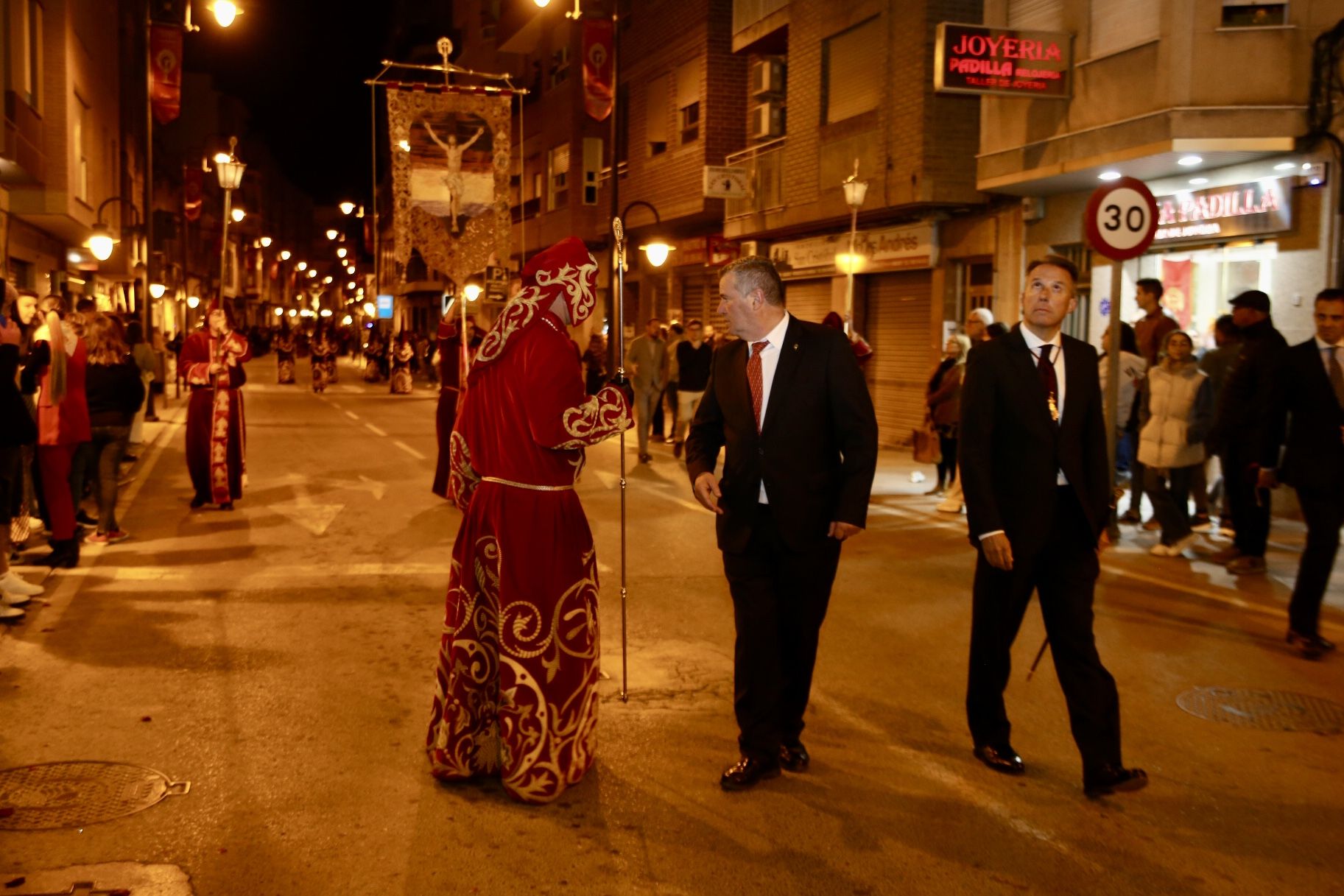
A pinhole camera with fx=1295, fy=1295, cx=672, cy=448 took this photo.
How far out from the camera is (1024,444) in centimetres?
494

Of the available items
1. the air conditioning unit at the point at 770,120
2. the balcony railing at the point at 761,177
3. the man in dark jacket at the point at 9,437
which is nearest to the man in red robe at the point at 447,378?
the man in dark jacket at the point at 9,437

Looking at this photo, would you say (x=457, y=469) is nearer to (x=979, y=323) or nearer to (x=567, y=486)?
(x=567, y=486)

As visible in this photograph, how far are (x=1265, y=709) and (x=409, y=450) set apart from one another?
14.5m

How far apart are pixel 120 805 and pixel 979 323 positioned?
9065 millimetres

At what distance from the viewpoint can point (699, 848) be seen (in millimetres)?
4418

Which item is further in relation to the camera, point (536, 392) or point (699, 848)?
point (536, 392)

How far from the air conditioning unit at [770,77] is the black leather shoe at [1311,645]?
18618 millimetres

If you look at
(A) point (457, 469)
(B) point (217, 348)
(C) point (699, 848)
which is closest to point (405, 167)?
(B) point (217, 348)

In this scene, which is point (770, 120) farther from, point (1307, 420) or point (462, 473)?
point (462, 473)

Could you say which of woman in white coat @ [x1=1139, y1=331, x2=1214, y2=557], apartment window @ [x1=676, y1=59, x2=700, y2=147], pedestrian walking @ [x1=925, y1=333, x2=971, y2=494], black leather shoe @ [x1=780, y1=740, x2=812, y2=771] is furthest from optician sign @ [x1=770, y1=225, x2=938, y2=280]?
black leather shoe @ [x1=780, y1=740, x2=812, y2=771]

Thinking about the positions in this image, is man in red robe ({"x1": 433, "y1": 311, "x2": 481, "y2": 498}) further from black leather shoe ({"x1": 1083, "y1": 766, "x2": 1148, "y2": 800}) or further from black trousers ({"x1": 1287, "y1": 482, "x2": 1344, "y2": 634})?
black leather shoe ({"x1": 1083, "y1": 766, "x2": 1148, "y2": 800})

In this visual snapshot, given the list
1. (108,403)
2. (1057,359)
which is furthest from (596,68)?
(1057,359)

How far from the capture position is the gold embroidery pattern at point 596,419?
4.77m

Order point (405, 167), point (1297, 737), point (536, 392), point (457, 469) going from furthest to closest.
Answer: point (405, 167), point (1297, 737), point (457, 469), point (536, 392)
